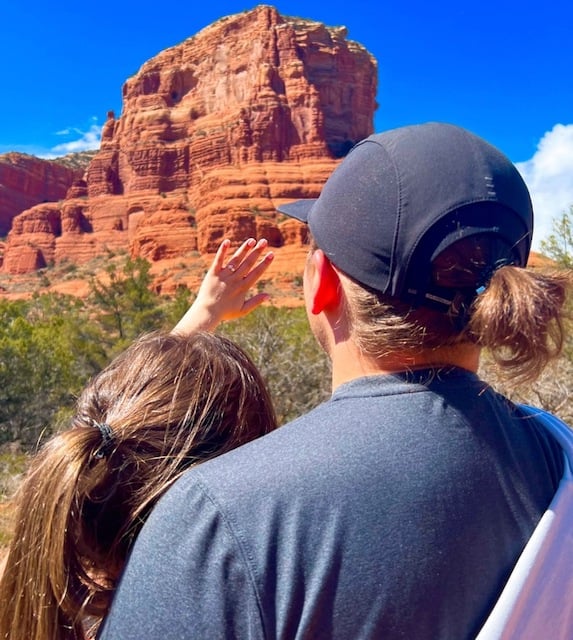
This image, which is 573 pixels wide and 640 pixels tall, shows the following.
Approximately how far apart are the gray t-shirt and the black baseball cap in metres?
0.24

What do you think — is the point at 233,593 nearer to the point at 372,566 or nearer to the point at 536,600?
the point at 372,566

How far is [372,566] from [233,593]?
0.23 metres

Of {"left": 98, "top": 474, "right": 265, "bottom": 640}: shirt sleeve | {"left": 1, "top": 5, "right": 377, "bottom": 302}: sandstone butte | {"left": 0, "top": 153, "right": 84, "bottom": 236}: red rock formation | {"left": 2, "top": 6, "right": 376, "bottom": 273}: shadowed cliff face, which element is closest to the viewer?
{"left": 98, "top": 474, "right": 265, "bottom": 640}: shirt sleeve

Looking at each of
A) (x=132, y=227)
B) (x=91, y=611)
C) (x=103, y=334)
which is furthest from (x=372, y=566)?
(x=132, y=227)

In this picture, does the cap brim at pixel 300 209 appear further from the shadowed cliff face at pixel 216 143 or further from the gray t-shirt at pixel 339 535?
the shadowed cliff face at pixel 216 143

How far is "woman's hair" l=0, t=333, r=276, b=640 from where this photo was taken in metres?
1.12

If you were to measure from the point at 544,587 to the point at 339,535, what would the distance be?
424 mm

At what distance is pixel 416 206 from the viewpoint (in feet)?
3.49

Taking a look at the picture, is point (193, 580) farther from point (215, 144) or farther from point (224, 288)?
Result: point (215, 144)

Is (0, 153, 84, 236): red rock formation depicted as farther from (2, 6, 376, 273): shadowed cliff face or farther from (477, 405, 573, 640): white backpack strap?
(477, 405, 573, 640): white backpack strap

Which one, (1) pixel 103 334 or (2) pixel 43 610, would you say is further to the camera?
(1) pixel 103 334

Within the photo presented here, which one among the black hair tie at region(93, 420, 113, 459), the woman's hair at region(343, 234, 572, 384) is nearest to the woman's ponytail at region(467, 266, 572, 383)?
the woman's hair at region(343, 234, 572, 384)

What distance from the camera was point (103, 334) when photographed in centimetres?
1565

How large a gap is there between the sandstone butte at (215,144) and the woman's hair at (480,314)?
42.5 meters
